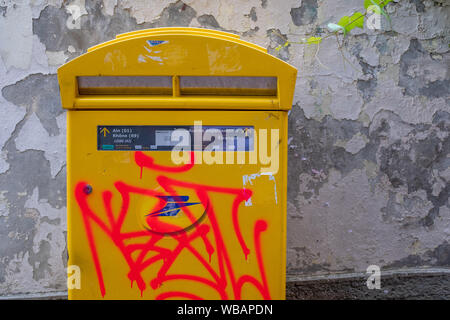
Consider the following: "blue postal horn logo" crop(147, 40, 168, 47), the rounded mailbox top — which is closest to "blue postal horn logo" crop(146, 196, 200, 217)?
the rounded mailbox top

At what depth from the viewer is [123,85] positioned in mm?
1788

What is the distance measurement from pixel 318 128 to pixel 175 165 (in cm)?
141

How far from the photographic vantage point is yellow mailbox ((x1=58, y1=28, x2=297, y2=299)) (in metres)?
1.75

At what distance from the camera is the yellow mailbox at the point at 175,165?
175cm

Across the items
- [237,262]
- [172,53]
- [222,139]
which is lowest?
[237,262]

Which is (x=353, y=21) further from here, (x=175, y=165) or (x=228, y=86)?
(x=175, y=165)

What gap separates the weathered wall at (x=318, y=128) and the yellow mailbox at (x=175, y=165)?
3.47 ft

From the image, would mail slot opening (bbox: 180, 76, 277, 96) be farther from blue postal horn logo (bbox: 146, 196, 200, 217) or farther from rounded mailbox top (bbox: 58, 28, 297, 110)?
blue postal horn logo (bbox: 146, 196, 200, 217)

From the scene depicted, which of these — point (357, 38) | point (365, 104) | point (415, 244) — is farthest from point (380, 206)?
point (357, 38)

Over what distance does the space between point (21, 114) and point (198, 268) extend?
5.71 ft

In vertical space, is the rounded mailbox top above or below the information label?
above

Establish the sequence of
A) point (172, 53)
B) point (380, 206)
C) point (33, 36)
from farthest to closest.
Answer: point (380, 206) → point (33, 36) → point (172, 53)

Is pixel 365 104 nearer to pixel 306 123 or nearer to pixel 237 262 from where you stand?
pixel 306 123

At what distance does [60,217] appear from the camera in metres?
2.78
